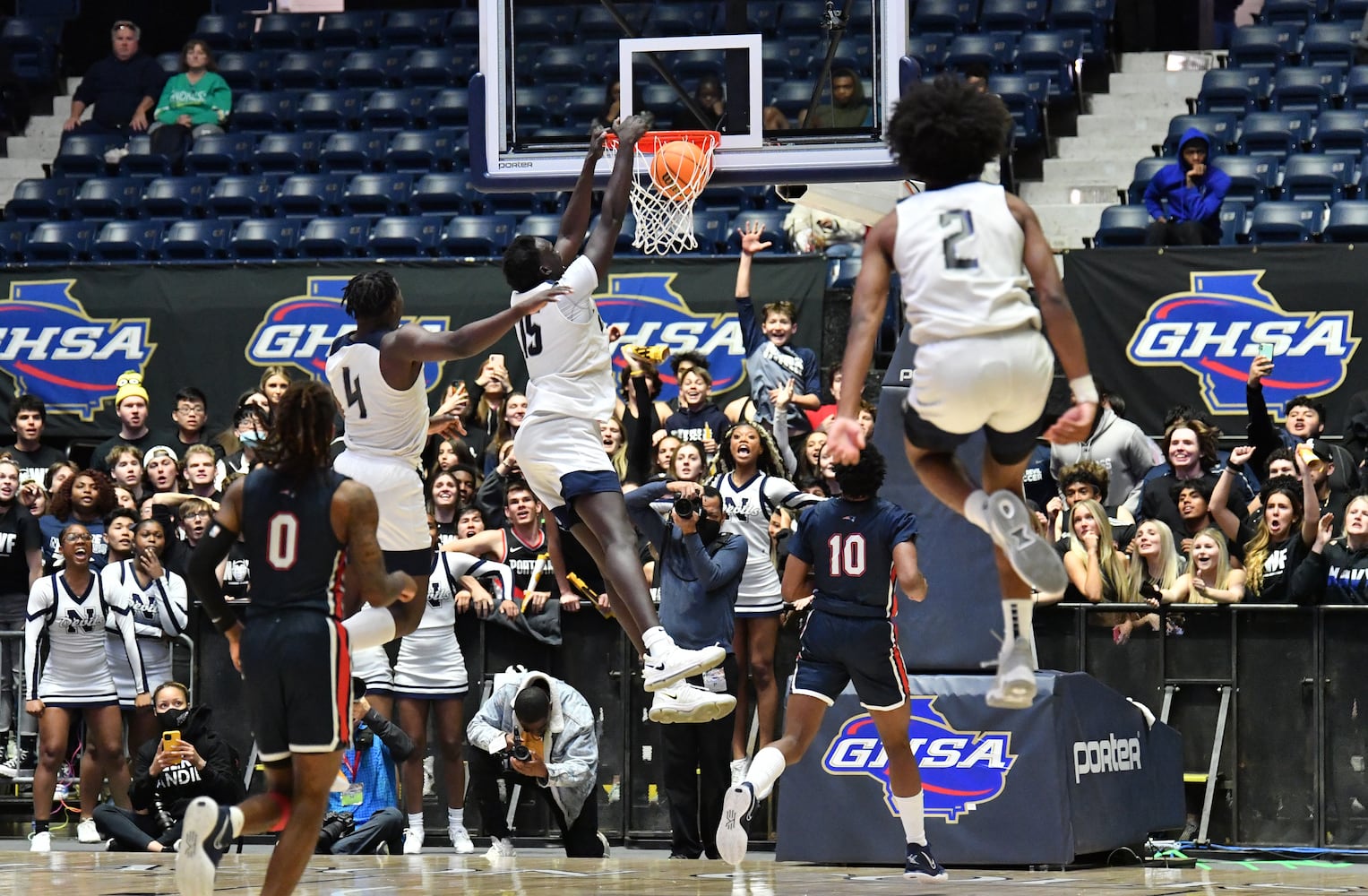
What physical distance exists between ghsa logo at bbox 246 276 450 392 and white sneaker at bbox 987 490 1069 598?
9.58 meters

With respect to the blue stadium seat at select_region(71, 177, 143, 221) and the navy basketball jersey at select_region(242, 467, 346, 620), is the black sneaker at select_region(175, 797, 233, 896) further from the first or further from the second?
the blue stadium seat at select_region(71, 177, 143, 221)

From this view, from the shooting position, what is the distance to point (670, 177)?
1088 cm

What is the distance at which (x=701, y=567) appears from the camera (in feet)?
40.5

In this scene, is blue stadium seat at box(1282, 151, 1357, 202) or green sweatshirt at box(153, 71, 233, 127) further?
green sweatshirt at box(153, 71, 233, 127)

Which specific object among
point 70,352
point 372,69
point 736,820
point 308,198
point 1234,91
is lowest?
point 736,820

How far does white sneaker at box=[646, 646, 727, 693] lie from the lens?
9266mm

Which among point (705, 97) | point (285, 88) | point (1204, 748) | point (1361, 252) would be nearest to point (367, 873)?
point (1204, 748)

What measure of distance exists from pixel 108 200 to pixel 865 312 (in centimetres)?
1462

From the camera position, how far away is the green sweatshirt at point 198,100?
21.2 meters

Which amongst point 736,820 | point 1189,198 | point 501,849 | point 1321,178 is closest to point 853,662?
point 736,820

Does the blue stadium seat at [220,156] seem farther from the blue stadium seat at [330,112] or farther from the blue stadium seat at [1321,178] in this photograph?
the blue stadium seat at [1321,178]

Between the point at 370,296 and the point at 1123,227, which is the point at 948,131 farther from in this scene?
the point at 1123,227

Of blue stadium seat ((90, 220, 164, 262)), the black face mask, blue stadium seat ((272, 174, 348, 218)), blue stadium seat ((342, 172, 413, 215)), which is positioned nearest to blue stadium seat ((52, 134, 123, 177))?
blue stadium seat ((90, 220, 164, 262))

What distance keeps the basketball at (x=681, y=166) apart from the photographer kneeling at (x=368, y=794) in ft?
13.7
